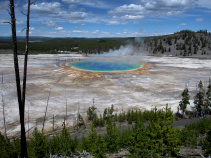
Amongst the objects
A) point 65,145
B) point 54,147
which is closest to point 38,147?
point 54,147

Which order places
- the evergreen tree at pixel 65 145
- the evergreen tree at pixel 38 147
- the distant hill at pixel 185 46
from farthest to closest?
the distant hill at pixel 185 46 → the evergreen tree at pixel 65 145 → the evergreen tree at pixel 38 147

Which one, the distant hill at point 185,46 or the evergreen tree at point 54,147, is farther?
Answer: the distant hill at point 185,46

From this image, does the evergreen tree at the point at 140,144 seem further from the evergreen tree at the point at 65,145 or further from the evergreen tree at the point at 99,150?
the evergreen tree at the point at 65,145

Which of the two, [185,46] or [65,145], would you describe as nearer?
[65,145]

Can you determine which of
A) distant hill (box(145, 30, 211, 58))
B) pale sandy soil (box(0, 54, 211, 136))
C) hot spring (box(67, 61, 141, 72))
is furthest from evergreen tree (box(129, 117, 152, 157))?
distant hill (box(145, 30, 211, 58))

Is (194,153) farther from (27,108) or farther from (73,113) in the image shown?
(27,108)

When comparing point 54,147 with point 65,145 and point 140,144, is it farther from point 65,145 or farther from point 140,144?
point 140,144

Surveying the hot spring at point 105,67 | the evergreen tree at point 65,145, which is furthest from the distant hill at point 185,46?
the evergreen tree at point 65,145

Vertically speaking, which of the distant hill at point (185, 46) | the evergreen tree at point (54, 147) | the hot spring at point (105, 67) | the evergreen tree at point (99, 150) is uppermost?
the distant hill at point (185, 46)

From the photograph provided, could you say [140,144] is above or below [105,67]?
below
